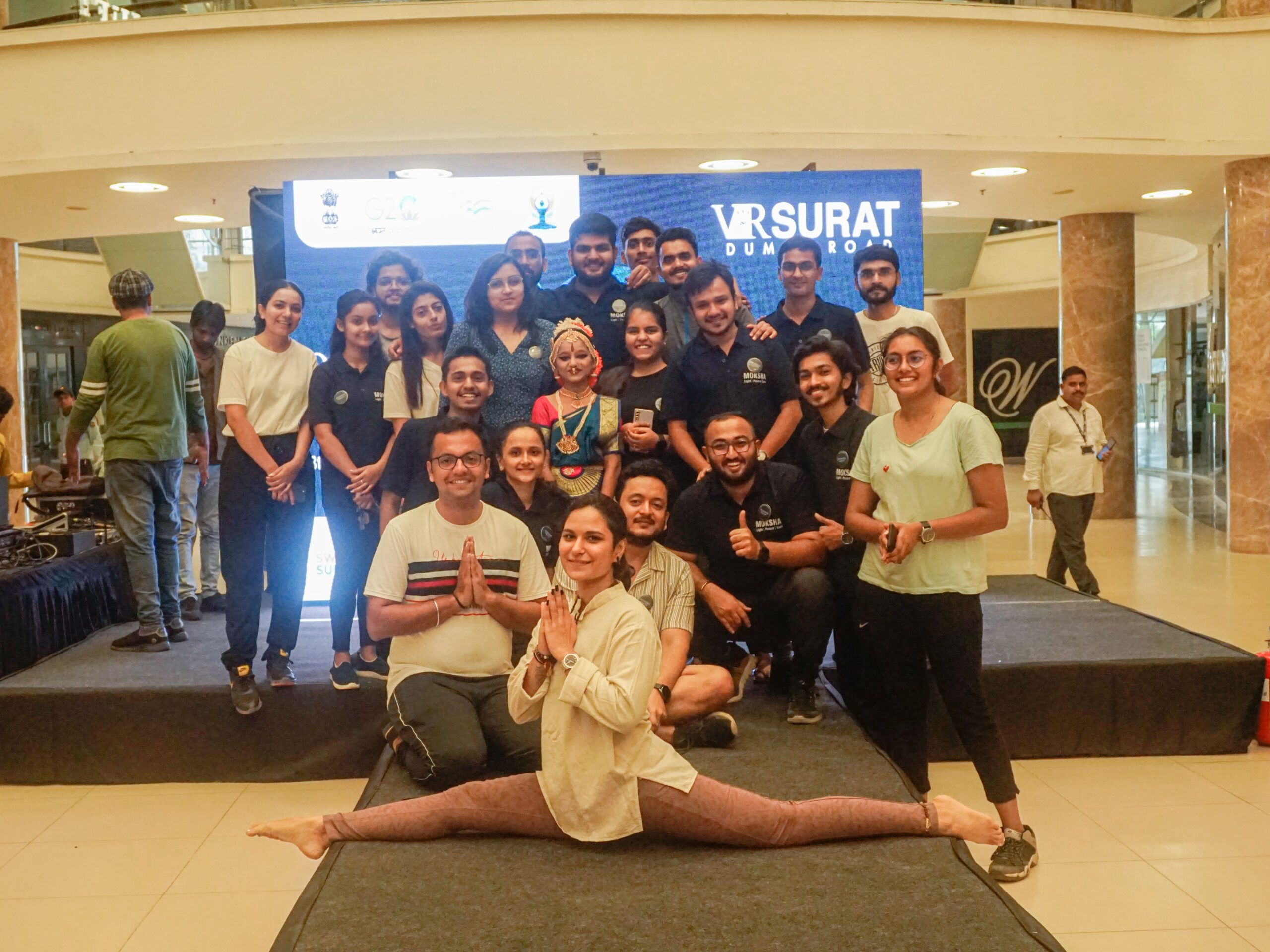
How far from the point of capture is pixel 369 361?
461cm

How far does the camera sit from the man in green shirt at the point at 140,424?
516 cm

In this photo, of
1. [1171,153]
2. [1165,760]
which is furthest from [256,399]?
[1171,153]

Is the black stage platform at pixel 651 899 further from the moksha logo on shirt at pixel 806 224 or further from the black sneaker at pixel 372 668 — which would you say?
the moksha logo on shirt at pixel 806 224

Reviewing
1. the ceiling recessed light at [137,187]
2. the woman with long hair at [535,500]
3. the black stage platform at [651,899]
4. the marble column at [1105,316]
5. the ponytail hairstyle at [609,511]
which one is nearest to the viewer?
the black stage platform at [651,899]

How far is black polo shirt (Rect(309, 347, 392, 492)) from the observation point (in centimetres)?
454

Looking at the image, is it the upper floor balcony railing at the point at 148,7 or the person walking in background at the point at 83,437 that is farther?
the person walking in background at the point at 83,437

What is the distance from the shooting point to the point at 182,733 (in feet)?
15.1

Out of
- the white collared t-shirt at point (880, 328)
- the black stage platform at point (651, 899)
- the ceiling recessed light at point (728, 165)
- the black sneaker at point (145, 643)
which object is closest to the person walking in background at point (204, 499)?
the black sneaker at point (145, 643)

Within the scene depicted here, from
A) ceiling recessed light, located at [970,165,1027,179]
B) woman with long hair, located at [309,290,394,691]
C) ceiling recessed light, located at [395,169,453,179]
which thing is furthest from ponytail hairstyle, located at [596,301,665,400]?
ceiling recessed light, located at [970,165,1027,179]

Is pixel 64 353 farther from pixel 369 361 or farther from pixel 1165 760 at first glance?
pixel 1165 760

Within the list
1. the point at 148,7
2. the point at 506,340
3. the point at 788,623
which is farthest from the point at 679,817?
the point at 148,7

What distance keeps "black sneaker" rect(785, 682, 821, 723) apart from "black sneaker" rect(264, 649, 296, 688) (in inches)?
74.9

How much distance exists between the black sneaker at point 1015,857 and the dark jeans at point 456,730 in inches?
53.4

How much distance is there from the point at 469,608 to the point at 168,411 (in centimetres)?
223
